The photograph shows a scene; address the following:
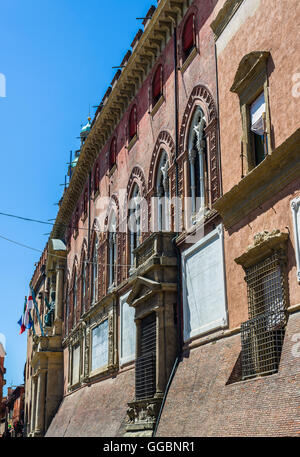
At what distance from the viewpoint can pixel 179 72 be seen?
1872 centimetres

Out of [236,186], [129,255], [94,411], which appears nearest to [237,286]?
[236,186]

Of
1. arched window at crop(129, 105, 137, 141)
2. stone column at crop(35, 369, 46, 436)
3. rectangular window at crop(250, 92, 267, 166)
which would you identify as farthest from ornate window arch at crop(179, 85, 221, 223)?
stone column at crop(35, 369, 46, 436)

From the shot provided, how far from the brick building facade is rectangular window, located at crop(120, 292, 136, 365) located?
0.23 ft

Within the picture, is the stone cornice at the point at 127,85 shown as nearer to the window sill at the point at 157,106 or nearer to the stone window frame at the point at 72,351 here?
the window sill at the point at 157,106

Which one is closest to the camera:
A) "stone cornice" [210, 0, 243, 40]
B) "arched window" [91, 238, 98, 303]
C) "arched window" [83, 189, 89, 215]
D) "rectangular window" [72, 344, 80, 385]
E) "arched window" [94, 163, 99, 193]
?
"stone cornice" [210, 0, 243, 40]

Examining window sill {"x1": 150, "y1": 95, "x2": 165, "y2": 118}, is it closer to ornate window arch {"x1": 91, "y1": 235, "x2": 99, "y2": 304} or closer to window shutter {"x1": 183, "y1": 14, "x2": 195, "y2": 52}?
window shutter {"x1": 183, "y1": 14, "x2": 195, "y2": 52}

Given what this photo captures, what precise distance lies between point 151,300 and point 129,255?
16.9 ft

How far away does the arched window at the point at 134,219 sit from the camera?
21625 mm

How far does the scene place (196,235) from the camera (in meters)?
16.0

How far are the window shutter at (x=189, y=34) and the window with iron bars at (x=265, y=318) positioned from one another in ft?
26.8

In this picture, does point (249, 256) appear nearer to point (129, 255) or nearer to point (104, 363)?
point (129, 255)

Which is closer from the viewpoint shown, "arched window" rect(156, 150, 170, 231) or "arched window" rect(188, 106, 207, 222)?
"arched window" rect(188, 106, 207, 222)

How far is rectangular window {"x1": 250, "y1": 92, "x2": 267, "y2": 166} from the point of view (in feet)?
42.5

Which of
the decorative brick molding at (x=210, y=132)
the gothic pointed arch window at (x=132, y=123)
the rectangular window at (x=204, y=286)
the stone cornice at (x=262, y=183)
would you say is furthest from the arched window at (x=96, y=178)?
the stone cornice at (x=262, y=183)
